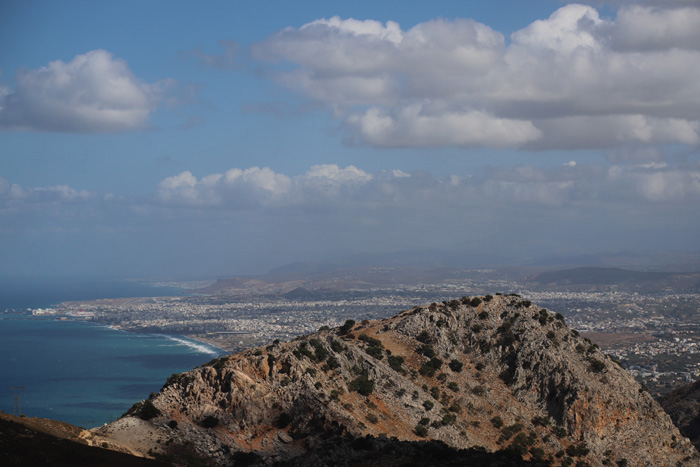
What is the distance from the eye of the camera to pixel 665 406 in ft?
275

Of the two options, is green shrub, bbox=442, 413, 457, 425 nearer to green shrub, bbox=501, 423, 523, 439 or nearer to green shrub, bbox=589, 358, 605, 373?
green shrub, bbox=501, 423, 523, 439

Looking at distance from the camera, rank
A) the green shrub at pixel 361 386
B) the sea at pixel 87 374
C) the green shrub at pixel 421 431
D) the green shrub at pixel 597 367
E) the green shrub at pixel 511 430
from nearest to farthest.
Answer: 1. the green shrub at pixel 421 431
2. the green shrub at pixel 361 386
3. the green shrub at pixel 511 430
4. the green shrub at pixel 597 367
5. the sea at pixel 87 374

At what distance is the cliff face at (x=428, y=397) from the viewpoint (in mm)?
40438

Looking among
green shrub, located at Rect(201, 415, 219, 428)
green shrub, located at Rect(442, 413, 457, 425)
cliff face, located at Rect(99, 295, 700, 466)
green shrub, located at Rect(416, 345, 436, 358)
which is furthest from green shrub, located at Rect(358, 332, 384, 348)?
green shrub, located at Rect(201, 415, 219, 428)

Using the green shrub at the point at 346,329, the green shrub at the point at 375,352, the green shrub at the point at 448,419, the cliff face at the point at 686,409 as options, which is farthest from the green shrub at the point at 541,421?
the cliff face at the point at 686,409

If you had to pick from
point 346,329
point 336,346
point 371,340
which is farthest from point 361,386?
point 346,329

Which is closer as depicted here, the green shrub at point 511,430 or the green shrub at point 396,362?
the green shrub at point 511,430

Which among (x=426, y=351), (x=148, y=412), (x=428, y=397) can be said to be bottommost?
(x=428, y=397)

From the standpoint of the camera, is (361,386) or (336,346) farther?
(336,346)

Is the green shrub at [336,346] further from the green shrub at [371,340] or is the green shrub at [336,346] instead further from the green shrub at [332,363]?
the green shrub at [371,340]

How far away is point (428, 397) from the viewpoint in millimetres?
50875

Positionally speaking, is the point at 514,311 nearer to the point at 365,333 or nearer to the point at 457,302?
A: the point at 457,302

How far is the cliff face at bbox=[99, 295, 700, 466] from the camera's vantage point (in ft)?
133

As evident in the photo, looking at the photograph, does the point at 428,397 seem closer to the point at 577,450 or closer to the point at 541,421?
the point at 541,421
